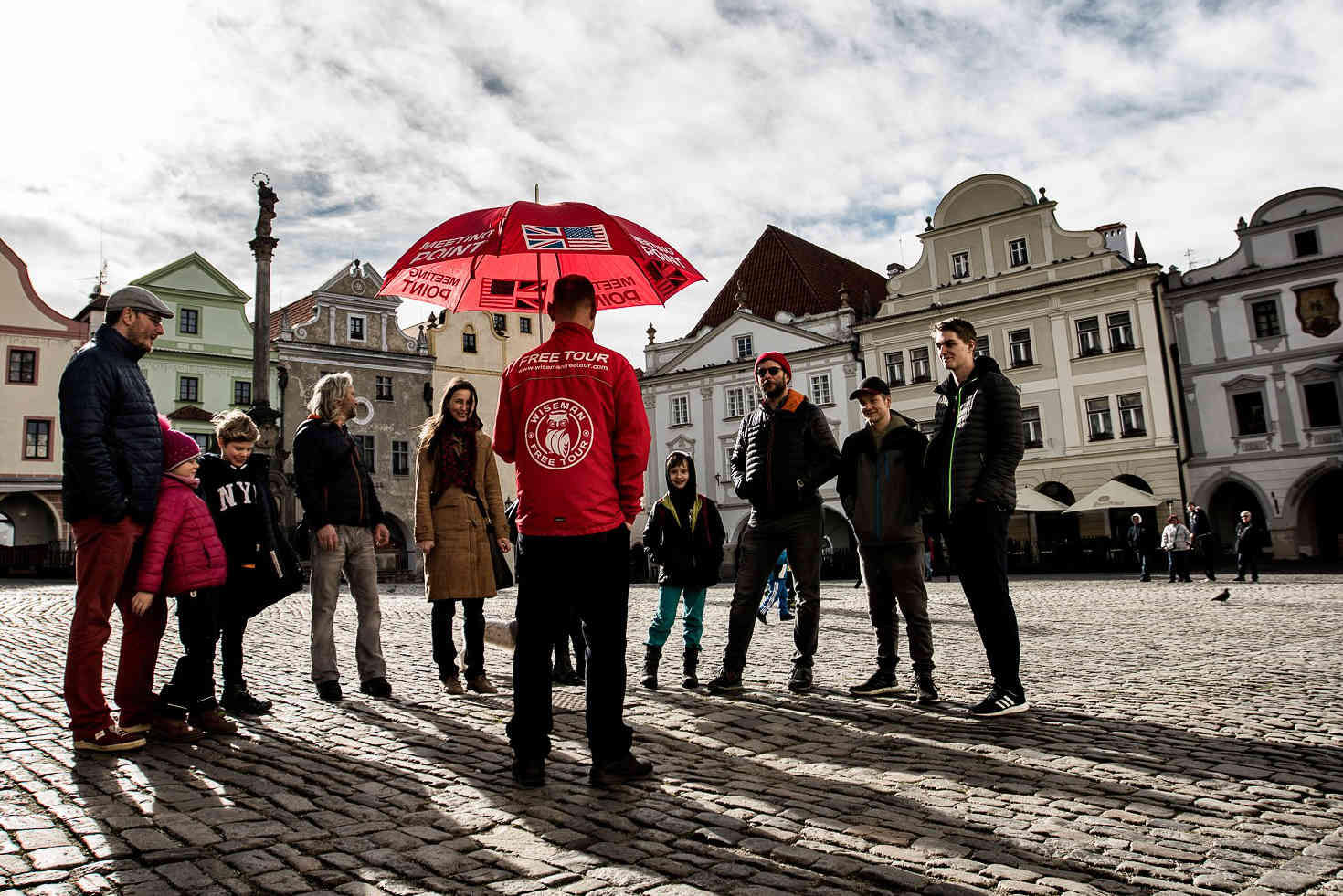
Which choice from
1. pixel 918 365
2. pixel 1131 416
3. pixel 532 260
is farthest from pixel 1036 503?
pixel 532 260

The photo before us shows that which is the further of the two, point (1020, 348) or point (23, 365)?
point (23, 365)

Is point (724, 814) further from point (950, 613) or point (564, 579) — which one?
point (950, 613)

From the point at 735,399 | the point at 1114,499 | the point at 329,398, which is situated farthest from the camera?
the point at 735,399

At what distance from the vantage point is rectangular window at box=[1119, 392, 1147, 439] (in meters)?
30.4

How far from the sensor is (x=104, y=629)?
4168mm

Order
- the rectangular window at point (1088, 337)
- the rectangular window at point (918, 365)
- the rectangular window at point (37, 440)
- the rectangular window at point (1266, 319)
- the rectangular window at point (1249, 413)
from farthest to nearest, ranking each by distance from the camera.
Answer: the rectangular window at point (918, 365)
the rectangular window at point (37, 440)
the rectangular window at point (1088, 337)
the rectangular window at point (1266, 319)
the rectangular window at point (1249, 413)

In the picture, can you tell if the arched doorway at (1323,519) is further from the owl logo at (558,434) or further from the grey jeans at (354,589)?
the owl logo at (558,434)

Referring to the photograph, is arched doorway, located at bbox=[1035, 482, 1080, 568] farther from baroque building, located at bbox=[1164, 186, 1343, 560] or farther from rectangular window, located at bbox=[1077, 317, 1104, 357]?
rectangular window, located at bbox=[1077, 317, 1104, 357]

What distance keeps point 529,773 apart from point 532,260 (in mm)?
3465

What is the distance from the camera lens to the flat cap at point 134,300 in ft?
14.5

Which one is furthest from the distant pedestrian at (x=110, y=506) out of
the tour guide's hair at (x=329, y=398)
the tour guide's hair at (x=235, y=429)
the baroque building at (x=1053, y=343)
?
the baroque building at (x=1053, y=343)

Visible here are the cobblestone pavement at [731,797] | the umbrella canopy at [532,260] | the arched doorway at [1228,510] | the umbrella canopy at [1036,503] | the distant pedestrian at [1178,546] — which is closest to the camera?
the cobblestone pavement at [731,797]

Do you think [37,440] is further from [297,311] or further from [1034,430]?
[1034,430]

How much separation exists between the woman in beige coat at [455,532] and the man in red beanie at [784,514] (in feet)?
5.01
